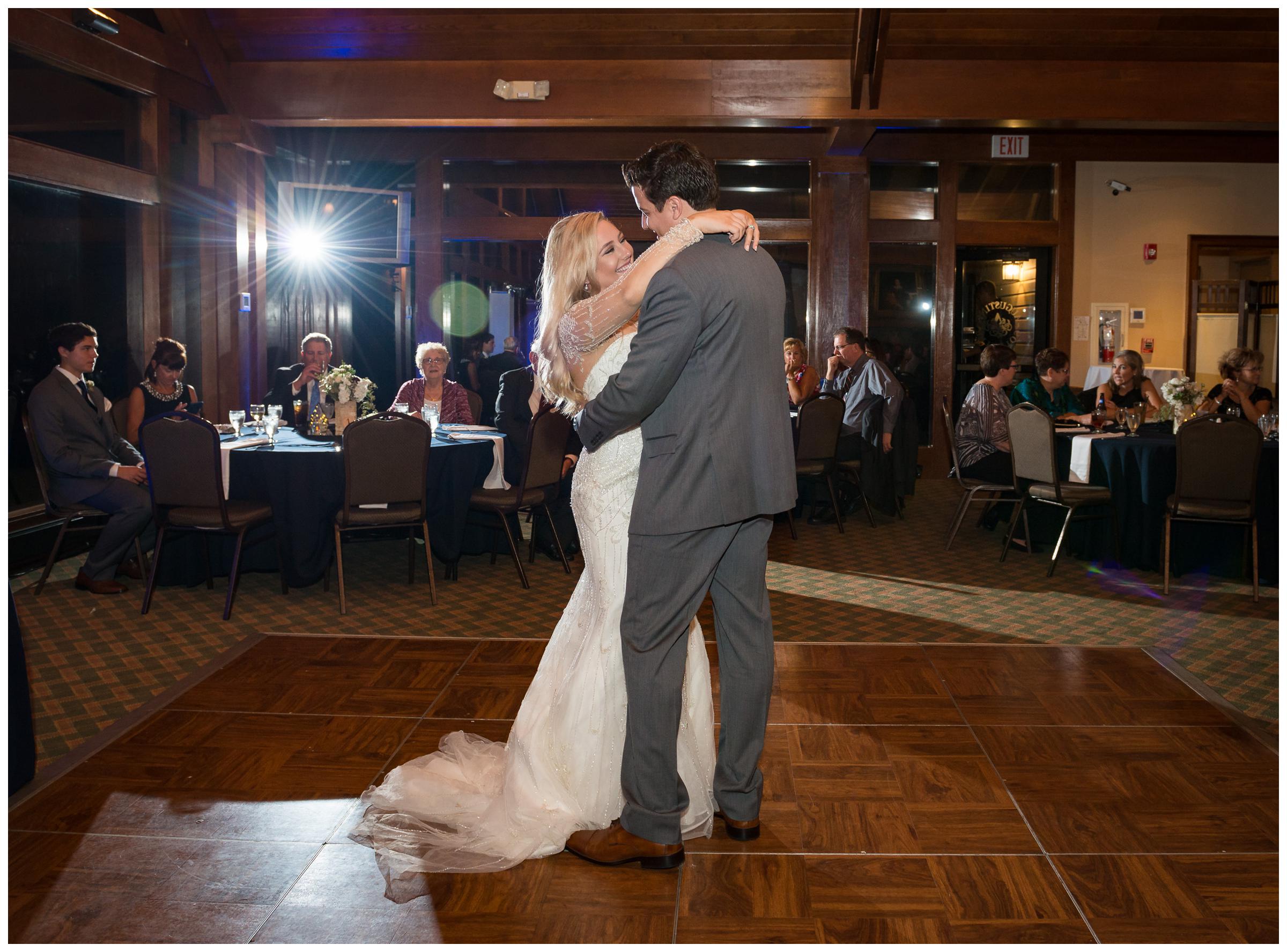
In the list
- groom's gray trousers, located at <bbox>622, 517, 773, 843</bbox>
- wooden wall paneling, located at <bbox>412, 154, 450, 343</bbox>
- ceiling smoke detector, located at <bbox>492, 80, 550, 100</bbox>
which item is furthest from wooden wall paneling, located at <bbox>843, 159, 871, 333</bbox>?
groom's gray trousers, located at <bbox>622, 517, 773, 843</bbox>

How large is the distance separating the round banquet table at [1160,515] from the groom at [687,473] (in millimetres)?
4284

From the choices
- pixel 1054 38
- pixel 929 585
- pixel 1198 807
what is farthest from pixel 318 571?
pixel 1054 38

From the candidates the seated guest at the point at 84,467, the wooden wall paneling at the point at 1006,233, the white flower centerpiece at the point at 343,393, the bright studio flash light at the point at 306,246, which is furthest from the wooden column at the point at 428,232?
the seated guest at the point at 84,467

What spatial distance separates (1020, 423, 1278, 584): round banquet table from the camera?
18.4 feet

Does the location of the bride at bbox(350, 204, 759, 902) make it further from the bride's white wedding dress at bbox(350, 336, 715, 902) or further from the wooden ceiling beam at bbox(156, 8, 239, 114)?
the wooden ceiling beam at bbox(156, 8, 239, 114)

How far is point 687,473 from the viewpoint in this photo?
7.10 ft

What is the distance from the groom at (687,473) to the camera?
83.7 inches

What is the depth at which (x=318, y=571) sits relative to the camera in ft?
17.4

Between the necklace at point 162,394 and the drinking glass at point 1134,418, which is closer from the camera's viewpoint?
the necklace at point 162,394

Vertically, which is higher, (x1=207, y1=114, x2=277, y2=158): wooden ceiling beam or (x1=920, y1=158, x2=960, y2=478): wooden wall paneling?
(x1=207, y1=114, x2=277, y2=158): wooden ceiling beam

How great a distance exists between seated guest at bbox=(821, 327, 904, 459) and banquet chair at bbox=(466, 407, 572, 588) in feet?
8.17

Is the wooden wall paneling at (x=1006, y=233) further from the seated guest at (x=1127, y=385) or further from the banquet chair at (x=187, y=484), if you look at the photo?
the banquet chair at (x=187, y=484)

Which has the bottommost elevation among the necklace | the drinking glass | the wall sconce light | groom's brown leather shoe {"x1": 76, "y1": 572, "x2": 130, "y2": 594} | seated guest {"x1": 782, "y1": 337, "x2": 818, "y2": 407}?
groom's brown leather shoe {"x1": 76, "y1": 572, "x2": 130, "y2": 594}

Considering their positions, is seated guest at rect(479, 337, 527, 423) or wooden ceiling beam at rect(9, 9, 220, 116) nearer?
wooden ceiling beam at rect(9, 9, 220, 116)
